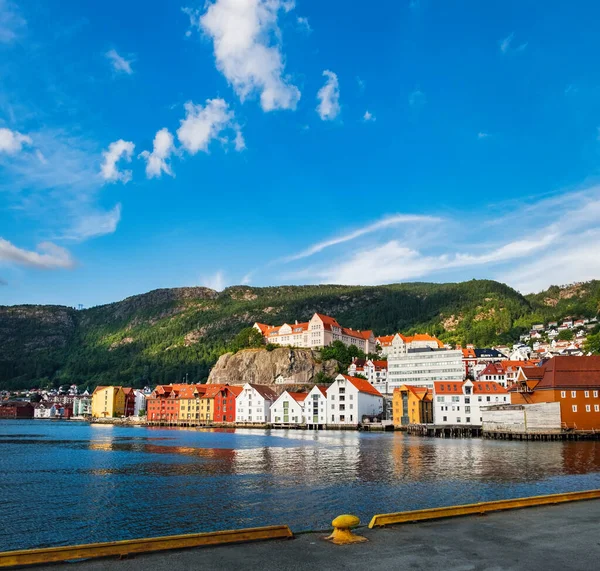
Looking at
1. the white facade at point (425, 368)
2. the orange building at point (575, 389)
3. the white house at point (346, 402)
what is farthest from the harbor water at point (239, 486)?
the white facade at point (425, 368)

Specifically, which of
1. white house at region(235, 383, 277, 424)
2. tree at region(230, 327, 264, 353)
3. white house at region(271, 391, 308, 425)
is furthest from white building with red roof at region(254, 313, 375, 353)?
white house at region(271, 391, 308, 425)

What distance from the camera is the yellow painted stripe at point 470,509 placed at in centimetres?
1579

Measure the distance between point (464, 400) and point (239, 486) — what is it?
Answer: 84778 mm

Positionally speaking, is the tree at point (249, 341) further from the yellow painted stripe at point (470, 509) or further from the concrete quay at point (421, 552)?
the concrete quay at point (421, 552)

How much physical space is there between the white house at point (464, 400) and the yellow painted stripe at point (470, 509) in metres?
94.6

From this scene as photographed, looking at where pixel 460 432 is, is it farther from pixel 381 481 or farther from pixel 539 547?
pixel 539 547

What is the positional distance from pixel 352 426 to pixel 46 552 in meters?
116

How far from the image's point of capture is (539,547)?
1368 centimetres

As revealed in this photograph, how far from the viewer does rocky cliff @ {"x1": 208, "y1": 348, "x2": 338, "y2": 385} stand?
6462 inches

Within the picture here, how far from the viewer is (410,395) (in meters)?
121

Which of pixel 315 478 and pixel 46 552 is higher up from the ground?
pixel 46 552

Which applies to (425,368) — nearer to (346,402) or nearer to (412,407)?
(412,407)

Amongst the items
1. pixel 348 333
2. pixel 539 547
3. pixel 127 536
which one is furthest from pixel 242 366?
pixel 539 547

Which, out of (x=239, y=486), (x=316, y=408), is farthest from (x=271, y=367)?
(x=239, y=486)
